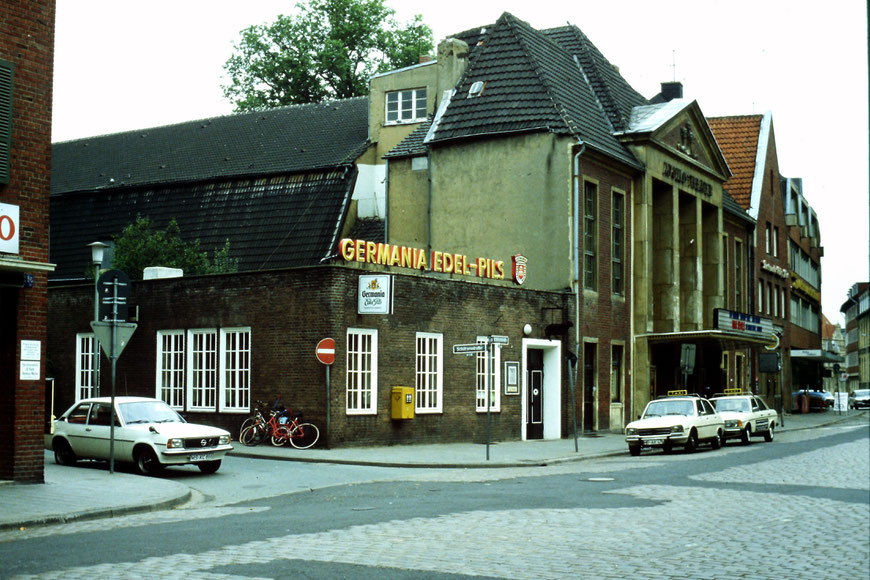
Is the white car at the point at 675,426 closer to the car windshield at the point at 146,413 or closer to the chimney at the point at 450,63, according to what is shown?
the car windshield at the point at 146,413

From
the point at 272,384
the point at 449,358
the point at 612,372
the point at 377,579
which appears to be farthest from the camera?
the point at 612,372

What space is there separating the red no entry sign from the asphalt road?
192 inches

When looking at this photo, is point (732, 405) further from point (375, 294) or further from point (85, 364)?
point (85, 364)

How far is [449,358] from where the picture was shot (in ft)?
97.9

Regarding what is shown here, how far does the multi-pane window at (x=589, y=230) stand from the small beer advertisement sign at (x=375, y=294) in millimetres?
11155

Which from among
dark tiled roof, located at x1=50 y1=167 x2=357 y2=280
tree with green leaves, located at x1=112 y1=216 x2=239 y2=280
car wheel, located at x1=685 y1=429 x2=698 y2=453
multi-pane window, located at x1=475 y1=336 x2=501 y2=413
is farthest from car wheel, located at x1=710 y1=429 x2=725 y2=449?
tree with green leaves, located at x1=112 y1=216 x2=239 y2=280

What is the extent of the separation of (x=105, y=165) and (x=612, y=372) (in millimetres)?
25278

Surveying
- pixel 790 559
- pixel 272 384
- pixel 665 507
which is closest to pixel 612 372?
pixel 272 384

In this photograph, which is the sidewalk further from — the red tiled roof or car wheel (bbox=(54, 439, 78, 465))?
the red tiled roof

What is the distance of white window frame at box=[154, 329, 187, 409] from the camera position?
2997 cm

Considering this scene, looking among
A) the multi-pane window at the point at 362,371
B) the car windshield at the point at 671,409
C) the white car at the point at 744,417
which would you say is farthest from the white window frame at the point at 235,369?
the white car at the point at 744,417

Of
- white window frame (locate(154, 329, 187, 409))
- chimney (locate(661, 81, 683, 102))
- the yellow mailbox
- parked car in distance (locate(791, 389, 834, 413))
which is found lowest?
parked car in distance (locate(791, 389, 834, 413))

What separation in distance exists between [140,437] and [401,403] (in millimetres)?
8748

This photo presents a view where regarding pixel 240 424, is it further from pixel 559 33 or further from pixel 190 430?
pixel 559 33
